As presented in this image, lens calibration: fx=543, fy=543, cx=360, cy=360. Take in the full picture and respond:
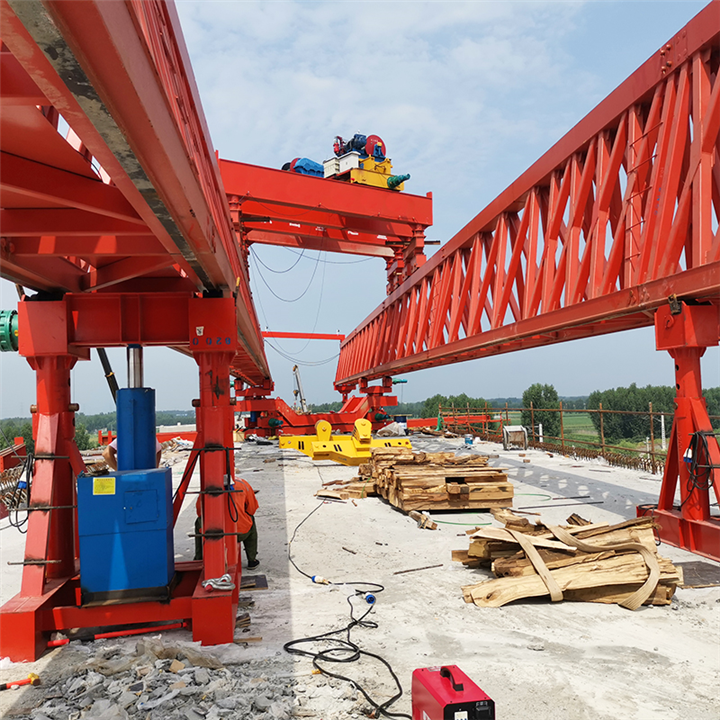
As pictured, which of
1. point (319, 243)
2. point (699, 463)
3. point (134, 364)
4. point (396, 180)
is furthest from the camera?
point (319, 243)

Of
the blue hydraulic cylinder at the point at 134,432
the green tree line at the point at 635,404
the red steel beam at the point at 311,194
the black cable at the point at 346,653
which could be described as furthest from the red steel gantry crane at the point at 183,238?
the green tree line at the point at 635,404

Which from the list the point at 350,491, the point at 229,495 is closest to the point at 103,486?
the point at 229,495

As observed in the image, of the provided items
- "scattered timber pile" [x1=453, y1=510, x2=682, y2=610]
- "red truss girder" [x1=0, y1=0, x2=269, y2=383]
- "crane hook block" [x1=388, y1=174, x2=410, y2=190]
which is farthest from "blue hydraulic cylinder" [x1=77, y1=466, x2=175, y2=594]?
"crane hook block" [x1=388, y1=174, x2=410, y2=190]

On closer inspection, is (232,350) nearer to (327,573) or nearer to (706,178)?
(327,573)

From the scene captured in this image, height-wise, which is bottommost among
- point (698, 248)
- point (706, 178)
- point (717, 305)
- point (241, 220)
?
point (717, 305)

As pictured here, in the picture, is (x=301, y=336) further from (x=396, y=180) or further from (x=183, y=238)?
(x=183, y=238)

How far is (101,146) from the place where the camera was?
8.50ft

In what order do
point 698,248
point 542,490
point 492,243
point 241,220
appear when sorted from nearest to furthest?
point 698,248 → point 492,243 → point 542,490 → point 241,220

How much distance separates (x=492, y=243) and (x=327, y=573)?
6.78m

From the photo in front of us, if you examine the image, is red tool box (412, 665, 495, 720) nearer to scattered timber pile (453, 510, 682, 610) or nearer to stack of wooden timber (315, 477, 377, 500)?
scattered timber pile (453, 510, 682, 610)

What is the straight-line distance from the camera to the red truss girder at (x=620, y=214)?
20.8ft

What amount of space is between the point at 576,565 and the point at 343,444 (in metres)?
11.1

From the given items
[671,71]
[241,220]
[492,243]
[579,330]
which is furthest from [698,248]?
[241,220]

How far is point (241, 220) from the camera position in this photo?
15.5 m
